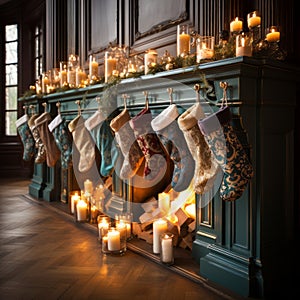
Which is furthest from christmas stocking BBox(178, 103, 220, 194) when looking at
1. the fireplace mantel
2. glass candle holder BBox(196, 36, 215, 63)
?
glass candle holder BBox(196, 36, 215, 63)

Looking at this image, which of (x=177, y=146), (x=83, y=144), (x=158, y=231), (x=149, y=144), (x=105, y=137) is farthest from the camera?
(x=83, y=144)

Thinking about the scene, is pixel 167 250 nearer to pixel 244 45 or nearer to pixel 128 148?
pixel 128 148

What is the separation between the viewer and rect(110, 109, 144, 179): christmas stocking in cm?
296

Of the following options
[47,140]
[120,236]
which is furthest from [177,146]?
[47,140]

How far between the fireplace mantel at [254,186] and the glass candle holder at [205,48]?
118 mm

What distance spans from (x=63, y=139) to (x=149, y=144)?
150 cm

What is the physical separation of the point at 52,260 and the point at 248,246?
4.41ft

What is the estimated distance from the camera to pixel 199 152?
234 centimetres

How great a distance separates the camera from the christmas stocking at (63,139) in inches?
157

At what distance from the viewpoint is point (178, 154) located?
256cm

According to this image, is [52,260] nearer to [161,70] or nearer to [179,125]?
[179,125]

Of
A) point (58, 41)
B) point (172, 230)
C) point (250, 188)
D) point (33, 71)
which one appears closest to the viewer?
point (250, 188)

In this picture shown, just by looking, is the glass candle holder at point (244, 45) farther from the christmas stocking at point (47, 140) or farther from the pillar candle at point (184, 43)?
the christmas stocking at point (47, 140)

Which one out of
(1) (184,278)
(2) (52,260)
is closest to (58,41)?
(2) (52,260)
